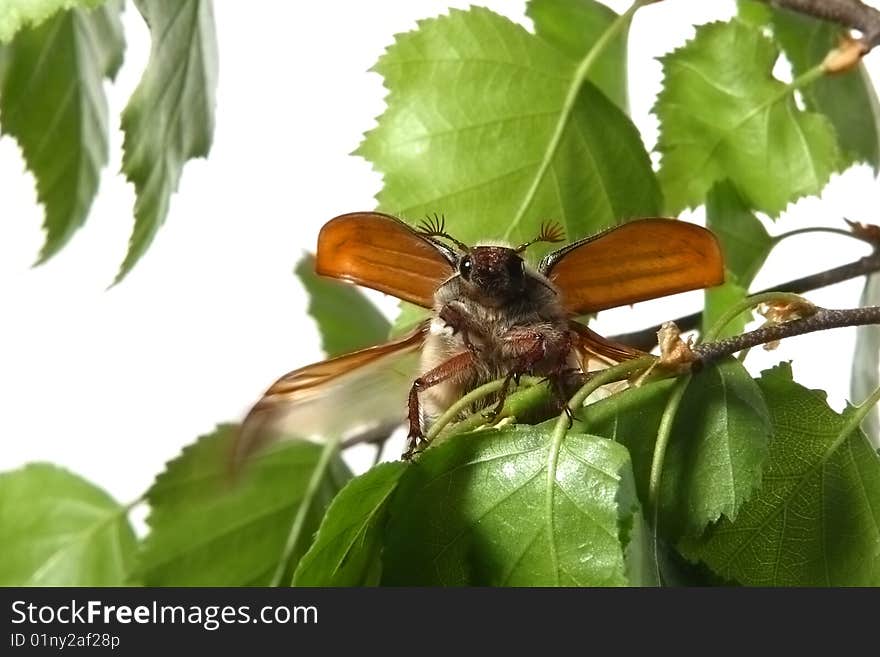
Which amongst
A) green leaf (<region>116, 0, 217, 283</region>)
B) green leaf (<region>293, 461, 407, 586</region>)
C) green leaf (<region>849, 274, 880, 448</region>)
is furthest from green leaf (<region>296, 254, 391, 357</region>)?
green leaf (<region>293, 461, 407, 586</region>)

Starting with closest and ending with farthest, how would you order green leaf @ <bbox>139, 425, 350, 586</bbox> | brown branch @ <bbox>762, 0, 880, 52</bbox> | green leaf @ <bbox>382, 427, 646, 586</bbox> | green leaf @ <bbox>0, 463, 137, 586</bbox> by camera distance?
green leaf @ <bbox>382, 427, 646, 586</bbox>, brown branch @ <bbox>762, 0, 880, 52</bbox>, green leaf @ <bbox>139, 425, 350, 586</bbox>, green leaf @ <bbox>0, 463, 137, 586</bbox>

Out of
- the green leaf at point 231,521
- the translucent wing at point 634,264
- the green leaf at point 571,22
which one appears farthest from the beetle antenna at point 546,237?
the green leaf at point 231,521

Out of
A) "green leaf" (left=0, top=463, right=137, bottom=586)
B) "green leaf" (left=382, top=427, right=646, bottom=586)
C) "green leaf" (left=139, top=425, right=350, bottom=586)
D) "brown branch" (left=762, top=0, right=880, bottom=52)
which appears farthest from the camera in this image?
"green leaf" (left=0, top=463, right=137, bottom=586)

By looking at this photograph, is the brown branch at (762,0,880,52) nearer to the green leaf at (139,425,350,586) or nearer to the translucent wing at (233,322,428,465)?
the translucent wing at (233,322,428,465)

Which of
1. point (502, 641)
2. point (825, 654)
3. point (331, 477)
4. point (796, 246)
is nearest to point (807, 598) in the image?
point (825, 654)

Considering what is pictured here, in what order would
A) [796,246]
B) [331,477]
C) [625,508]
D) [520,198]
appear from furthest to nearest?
[796,246] < [331,477] < [520,198] < [625,508]

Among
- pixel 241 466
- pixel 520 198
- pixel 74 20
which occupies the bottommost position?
pixel 241 466

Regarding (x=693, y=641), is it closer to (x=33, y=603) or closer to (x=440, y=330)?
(x=440, y=330)

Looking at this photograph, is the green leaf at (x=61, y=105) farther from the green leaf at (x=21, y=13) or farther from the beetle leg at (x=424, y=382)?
the beetle leg at (x=424, y=382)
